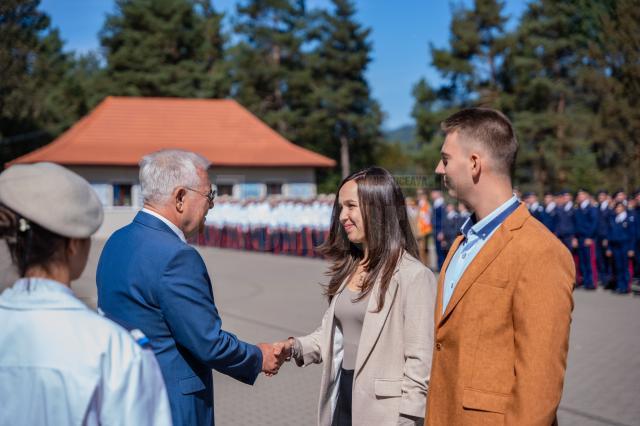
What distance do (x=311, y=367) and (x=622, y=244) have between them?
27.4ft

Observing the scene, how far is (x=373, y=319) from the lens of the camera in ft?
10.8

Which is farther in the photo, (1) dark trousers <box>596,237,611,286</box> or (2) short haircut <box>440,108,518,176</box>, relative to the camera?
(1) dark trousers <box>596,237,611,286</box>

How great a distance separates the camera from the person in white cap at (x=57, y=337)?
5.78 ft

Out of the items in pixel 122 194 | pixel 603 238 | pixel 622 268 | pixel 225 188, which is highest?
pixel 225 188

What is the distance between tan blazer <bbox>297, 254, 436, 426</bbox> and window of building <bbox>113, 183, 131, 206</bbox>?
34.0 m

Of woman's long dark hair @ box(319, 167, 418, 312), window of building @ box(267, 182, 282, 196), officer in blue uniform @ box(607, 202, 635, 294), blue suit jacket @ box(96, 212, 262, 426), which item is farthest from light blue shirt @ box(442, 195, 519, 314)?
window of building @ box(267, 182, 282, 196)

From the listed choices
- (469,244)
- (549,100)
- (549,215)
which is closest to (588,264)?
(549,215)

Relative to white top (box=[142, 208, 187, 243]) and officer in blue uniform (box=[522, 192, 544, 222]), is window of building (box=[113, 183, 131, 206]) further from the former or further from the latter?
white top (box=[142, 208, 187, 243])

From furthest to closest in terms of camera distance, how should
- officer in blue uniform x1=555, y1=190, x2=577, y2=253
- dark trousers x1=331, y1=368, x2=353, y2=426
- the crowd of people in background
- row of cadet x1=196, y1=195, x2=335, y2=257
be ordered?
row of cadet x1=196, y1=195, x2=335, y2=257, officer in blue uniform x1=555, y1=190, x2=577, y2=253, the crowd of people in background, dark trousers x1=331, y1=368, x2=353, y2=426

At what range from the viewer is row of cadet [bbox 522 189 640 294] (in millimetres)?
13586

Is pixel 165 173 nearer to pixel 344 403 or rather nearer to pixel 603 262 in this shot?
pixel 344 403

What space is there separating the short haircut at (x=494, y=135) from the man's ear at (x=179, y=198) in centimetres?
126

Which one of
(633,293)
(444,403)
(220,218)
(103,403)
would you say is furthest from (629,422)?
(220,218)

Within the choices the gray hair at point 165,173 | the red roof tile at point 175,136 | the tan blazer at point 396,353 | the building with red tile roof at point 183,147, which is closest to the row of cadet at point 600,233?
the tan blazer at point 396,353
